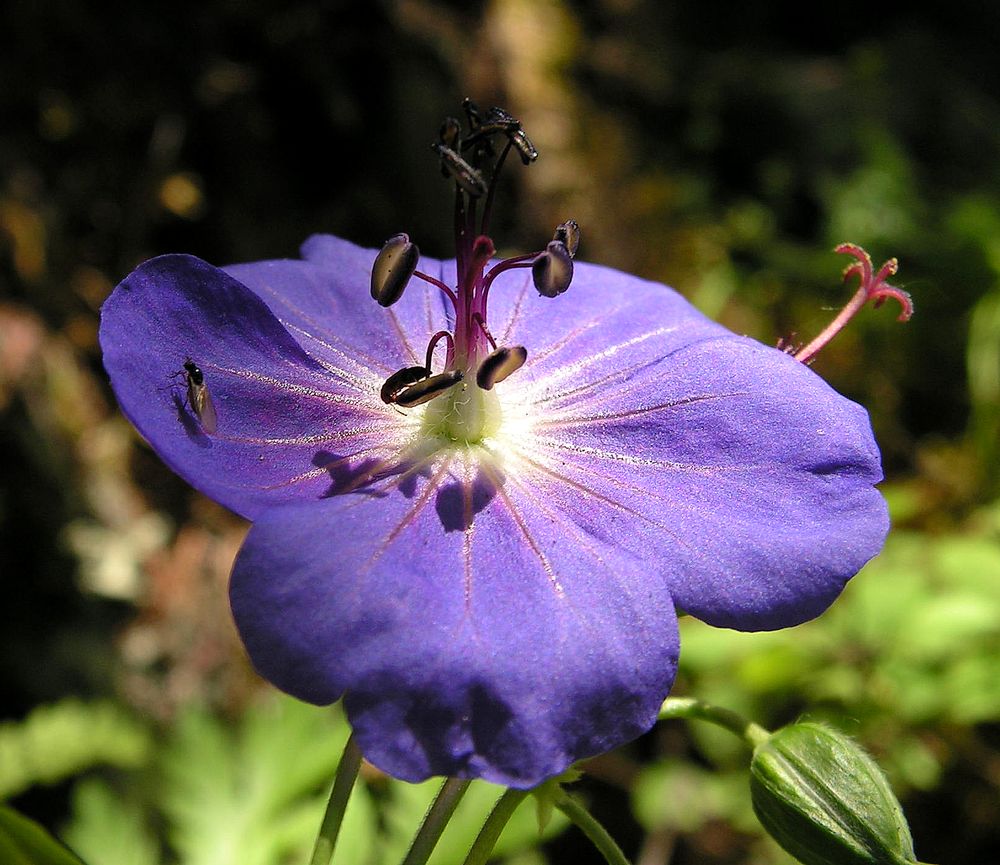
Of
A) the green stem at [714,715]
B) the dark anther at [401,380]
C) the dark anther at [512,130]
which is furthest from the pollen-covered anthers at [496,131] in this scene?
the green stem at [714,715]

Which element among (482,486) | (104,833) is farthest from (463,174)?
(104,833)

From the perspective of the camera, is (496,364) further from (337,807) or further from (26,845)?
(26,845)

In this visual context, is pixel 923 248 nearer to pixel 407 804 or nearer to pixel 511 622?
pixel 407 804

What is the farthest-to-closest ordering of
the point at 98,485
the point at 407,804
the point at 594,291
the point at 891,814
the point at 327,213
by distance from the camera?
the point at 327,213 → the point at 98,485 → the point at 407,804 → the point at 594,291 → the point at 891,814

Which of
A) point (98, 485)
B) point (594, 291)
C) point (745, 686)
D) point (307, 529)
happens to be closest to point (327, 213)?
point (98, 485)

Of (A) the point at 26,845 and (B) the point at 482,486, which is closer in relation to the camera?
(A) the point at 26,845

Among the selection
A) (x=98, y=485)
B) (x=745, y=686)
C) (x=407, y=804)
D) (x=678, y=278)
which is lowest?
(x=98, y=485)

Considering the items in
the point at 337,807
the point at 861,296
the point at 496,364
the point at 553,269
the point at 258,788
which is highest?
the point at 861,296

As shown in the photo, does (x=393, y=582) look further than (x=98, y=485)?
No
